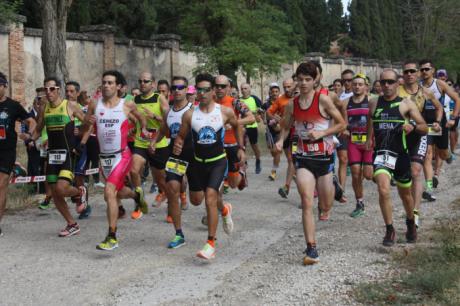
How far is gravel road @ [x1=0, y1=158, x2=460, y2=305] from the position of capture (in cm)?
595

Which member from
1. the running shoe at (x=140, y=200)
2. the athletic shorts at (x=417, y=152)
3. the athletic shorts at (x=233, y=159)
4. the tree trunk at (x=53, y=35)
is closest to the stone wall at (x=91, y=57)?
the tree trunk at (x=53, y=35)

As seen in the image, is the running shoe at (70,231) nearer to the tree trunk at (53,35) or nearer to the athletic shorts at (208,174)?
the athletic shorts at (208,174)

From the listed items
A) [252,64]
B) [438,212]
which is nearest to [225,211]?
[438,212]

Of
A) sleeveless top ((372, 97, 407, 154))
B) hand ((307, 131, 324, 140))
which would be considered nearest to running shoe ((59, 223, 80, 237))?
hand ((307, 131, 324, 140))

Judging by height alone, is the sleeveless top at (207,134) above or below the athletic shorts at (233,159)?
above

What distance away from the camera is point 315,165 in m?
7.09

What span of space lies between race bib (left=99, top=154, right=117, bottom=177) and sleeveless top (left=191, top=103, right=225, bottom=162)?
106cm

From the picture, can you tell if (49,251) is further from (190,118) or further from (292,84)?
(292,84)

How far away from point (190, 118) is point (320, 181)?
1.57m

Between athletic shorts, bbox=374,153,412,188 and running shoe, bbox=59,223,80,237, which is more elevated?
athletic shorts, bbox=374,153,412,188

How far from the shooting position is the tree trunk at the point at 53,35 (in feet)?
51.5

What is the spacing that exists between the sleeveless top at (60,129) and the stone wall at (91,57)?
11712mm

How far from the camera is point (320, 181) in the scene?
7207mm

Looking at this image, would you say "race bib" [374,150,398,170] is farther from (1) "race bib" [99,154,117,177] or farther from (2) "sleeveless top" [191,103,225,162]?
(1) "race bib" [99,154,117,177]
